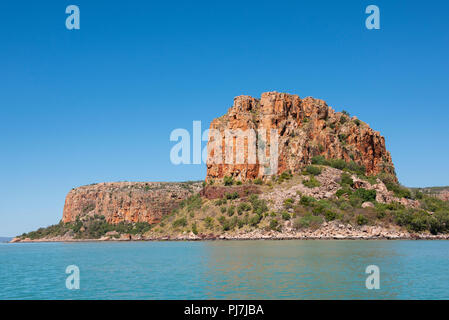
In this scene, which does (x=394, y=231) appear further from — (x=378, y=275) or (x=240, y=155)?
(x=378, y=275)

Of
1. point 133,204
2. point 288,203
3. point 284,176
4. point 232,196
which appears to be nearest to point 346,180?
point 284,176

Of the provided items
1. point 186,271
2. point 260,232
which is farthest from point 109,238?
point 186,271

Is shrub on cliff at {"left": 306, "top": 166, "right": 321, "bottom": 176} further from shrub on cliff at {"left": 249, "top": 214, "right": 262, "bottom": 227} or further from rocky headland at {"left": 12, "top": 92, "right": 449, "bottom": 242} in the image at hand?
shrub on cliff at {"left": 249, "top": 214, "right": 262, "bottom": 227}

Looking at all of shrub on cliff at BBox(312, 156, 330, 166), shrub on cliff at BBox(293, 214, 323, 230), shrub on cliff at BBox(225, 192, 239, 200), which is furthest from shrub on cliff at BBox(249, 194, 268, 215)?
shrub on cliff at BBox(312, 156, 330, 166)

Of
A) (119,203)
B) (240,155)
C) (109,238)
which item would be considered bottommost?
(109,238)

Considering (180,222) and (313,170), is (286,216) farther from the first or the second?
(180,222)

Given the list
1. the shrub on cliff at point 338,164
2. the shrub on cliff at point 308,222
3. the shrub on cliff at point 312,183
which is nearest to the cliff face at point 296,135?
the shrub on cliff at point 338,164

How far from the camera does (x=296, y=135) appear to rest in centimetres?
13400

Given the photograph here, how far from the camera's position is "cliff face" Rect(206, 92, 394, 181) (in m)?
131
